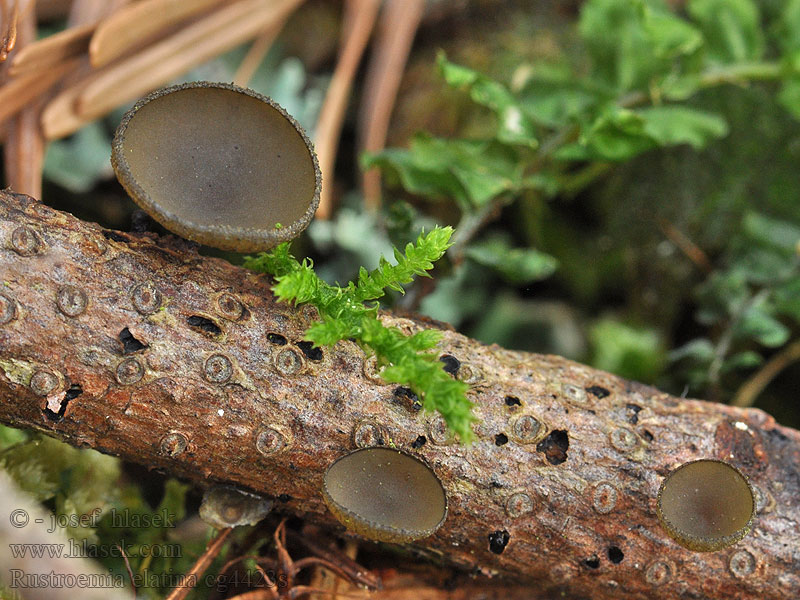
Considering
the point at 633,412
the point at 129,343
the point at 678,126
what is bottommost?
the point at 129,343

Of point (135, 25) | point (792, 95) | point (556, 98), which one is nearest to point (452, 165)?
point (556, 98)

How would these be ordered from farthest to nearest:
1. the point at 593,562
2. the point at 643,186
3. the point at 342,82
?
the point at 643,186
the point at 342,82
the point at 593,562

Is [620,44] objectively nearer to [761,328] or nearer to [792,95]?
[792,95]

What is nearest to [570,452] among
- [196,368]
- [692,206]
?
[196,368]

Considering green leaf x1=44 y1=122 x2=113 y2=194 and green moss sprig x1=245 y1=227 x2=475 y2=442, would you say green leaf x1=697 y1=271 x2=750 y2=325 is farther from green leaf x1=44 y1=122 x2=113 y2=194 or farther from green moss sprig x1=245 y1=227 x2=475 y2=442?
green leaf x1=44 y1=122 x2=113 y2=194

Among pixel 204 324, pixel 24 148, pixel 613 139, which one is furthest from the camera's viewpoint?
pixel 613 139

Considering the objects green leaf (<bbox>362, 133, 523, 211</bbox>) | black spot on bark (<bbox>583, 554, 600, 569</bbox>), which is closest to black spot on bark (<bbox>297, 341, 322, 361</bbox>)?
black spot on bark (<bbox>583, 554, 600, 569</bbox>)

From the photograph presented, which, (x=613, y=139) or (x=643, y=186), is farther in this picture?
(x=643, y=186)
